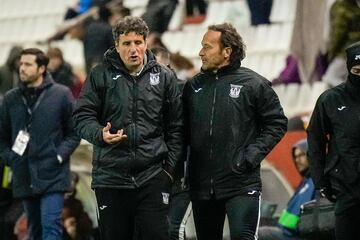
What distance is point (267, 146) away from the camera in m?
8.66

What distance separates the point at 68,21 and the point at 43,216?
6.06 meters

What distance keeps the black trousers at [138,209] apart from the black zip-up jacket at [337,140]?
4.17ft

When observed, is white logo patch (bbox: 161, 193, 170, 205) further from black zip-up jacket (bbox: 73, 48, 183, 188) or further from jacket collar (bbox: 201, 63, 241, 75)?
jacket collar (bbox: 201, 63, 241, 75)

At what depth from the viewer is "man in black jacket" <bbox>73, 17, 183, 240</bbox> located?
27.6ft

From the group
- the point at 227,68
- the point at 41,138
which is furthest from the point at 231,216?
the point at 41,138

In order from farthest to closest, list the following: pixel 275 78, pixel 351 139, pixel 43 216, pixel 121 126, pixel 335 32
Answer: pixel 275 78
pixel 335 32
pixel 43 216
pixel 351 139
pixel 121 126

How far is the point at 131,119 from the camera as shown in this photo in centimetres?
845

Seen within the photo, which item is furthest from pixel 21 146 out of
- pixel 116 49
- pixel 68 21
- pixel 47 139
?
pixel 68 21

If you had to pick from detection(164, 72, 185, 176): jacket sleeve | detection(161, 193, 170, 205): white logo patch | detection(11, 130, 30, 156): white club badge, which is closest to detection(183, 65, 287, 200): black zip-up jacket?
detection(164, 72, 185, 176): jacket sleeve

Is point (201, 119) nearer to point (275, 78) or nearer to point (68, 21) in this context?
point (275, 78)

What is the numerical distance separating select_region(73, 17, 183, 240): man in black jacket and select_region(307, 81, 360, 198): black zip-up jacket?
1.15 metres

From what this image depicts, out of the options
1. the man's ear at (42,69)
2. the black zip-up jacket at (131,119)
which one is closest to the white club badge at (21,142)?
the man's ear at (42,69)

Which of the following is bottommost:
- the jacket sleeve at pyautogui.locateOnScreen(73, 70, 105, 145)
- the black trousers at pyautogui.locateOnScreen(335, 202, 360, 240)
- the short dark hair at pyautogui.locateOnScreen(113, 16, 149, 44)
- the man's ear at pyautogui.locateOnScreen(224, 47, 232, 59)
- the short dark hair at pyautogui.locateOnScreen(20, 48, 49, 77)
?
the black trousers at pyautogui.locateOnScreen(335, 202, 360, 240)

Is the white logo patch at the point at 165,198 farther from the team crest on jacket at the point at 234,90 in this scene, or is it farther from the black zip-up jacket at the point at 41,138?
the black zip-up jacket at the point at 41,138
